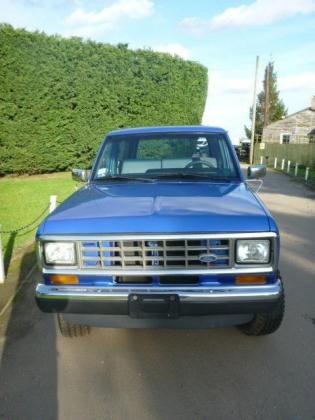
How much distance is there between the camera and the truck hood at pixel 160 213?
9.45ft

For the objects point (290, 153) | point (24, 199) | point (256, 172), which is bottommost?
point (290, 153)

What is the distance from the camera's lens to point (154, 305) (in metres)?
2.88

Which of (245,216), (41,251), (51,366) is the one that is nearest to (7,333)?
(51,366)

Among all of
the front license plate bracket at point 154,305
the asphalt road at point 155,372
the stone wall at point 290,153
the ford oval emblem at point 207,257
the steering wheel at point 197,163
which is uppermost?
the steering wheel at point 197,163

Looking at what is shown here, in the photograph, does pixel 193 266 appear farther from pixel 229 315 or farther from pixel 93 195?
pixel 93 195

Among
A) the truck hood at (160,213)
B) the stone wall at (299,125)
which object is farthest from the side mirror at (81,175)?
the stone wall at (299,125)

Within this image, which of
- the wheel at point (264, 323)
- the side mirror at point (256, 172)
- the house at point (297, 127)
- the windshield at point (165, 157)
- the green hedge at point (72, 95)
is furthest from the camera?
the house at point (297, 127)

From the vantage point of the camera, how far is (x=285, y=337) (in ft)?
12.4

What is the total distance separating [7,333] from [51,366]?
81 centimetres

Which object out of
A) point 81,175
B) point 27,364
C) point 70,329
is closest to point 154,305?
point 70,329

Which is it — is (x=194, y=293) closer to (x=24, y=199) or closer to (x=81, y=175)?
(x=81, y=175)

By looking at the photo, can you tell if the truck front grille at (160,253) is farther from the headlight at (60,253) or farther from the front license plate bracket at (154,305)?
the front license plate bracket at (154,305)

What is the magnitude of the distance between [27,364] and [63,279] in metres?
0.88

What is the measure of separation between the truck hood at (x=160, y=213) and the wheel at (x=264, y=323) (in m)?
0.93
